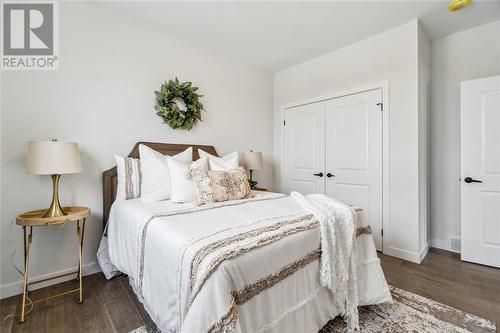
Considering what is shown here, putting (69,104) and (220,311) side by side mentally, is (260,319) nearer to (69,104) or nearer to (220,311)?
(220,311)

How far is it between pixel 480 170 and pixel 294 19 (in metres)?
2.64

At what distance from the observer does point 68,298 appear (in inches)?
72.6

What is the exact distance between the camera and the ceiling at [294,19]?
233cm

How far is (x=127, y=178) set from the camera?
2217 mm

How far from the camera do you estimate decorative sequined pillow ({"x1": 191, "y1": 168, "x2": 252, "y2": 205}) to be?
2020 mm

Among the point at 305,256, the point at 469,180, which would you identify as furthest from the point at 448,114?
the point at 305,256

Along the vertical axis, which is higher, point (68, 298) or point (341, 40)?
point (341, 40)

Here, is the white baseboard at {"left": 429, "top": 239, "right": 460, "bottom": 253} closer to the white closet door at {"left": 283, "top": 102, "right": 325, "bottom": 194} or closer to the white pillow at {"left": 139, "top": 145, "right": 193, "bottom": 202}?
the white closet door at {"left": 283, "top": 102, "right": 325, "bottom": 194}

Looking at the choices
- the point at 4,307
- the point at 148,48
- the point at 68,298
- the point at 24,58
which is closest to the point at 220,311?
the point at 68,298

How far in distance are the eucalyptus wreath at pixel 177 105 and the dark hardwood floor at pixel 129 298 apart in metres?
1.77

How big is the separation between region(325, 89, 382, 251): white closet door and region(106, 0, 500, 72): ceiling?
0.81 m

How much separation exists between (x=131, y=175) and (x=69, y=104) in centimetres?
86

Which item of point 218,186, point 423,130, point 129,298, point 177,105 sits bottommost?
point 129,298

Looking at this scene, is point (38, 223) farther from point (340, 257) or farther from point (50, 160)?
point (340, 257)
